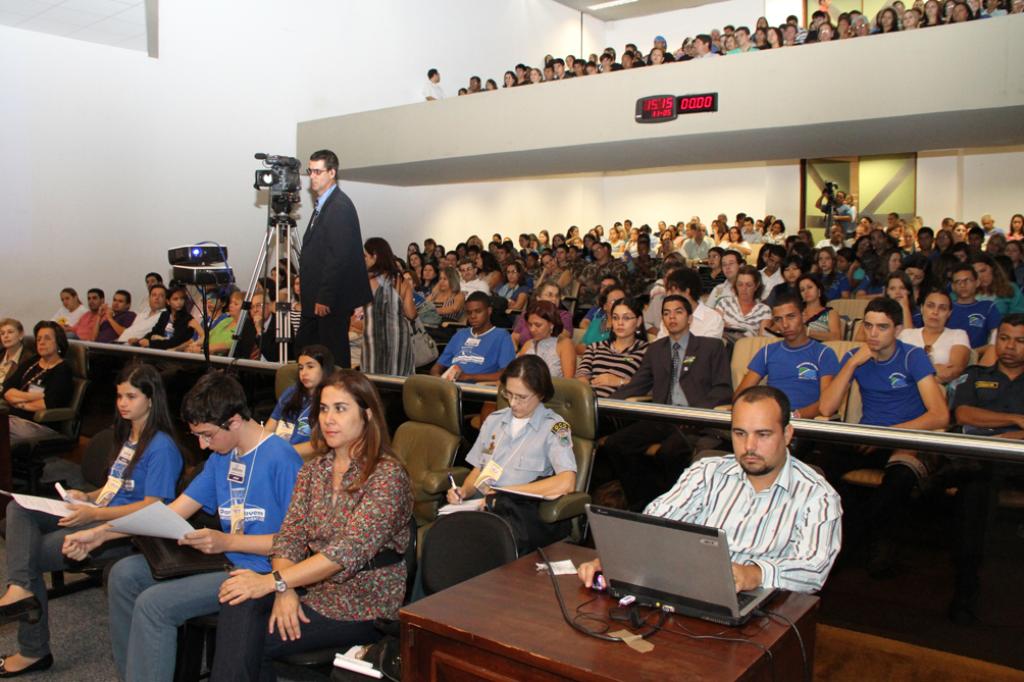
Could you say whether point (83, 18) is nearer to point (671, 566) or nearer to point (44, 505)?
point (44, 505)

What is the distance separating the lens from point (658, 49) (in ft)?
30.3

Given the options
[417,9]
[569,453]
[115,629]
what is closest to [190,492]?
[115,629]

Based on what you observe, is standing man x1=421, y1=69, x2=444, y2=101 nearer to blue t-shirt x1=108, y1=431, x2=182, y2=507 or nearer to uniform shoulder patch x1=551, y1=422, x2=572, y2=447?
blue t-shirt x1=108, y1=431, x2=182, y2=507

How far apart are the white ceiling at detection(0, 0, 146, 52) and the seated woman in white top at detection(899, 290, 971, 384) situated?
7.98 meters

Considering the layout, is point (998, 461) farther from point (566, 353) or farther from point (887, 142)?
point (887, 142)

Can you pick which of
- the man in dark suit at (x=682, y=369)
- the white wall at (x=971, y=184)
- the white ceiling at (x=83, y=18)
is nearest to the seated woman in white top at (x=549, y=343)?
the man in dark suit at (x=682, y=369)

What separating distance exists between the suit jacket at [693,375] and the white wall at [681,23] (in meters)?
12.3

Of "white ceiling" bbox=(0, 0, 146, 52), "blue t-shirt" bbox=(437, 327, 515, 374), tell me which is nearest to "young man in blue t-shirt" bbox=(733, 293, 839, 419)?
"blue t-shirt" bbox=(437, 327, 515, 374)

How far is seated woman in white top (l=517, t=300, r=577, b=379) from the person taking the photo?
4777 millimetres

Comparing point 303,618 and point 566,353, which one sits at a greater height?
point 566,353

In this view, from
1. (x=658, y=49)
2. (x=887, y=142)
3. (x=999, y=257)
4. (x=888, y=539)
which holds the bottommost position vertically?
(x=888, y=539)

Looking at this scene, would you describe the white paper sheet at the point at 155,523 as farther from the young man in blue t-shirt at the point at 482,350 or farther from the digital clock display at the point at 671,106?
the digital clock display at the point at 671,106

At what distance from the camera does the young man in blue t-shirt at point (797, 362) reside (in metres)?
3.89

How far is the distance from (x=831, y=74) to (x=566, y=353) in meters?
4.11
